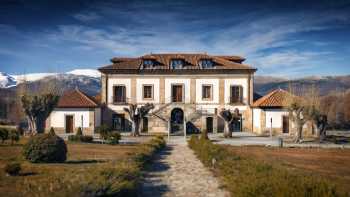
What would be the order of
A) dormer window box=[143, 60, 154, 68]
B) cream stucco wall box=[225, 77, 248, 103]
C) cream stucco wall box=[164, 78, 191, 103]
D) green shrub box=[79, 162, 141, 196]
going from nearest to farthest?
green shrub box=[79, 162, 141, 196]
cream stucco wall box=[225, 77, 248, 103]
cream stucco wall box=[164, 78, 191, 103]
dormer window box=[143, 60, 154, 68]

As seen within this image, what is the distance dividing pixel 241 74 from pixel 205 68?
4.14m

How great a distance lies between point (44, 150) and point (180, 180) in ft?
21.7

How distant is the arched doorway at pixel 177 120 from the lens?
1566 inches

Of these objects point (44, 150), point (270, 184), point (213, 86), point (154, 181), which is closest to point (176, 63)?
point (213, 86)

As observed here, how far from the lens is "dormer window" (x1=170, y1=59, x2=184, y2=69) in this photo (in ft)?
132

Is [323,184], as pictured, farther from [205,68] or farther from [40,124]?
[205,68]

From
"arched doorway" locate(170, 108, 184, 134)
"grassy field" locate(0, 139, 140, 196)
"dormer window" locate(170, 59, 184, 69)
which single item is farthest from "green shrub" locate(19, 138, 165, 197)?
"dormer window" locate(170, 59, 184, 69)

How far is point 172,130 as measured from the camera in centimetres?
3956

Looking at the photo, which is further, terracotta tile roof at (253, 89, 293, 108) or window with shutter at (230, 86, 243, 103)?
window with shutter at (230, 86, 243, 103)

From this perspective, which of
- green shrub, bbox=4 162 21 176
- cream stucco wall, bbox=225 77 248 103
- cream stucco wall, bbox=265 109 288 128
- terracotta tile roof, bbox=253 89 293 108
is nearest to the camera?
green shrub, bbox=4 162 21 176

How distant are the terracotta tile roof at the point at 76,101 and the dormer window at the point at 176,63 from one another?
9.76 metres

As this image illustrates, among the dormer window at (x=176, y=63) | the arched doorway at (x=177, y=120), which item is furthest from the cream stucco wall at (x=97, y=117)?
the dormer window at (x=176, y=63)

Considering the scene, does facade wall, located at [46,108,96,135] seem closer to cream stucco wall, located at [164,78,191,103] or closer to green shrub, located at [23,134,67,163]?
cream stucco wall, located at [164,78,191,103]

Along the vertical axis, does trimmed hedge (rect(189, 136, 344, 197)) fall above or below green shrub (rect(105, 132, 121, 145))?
above
